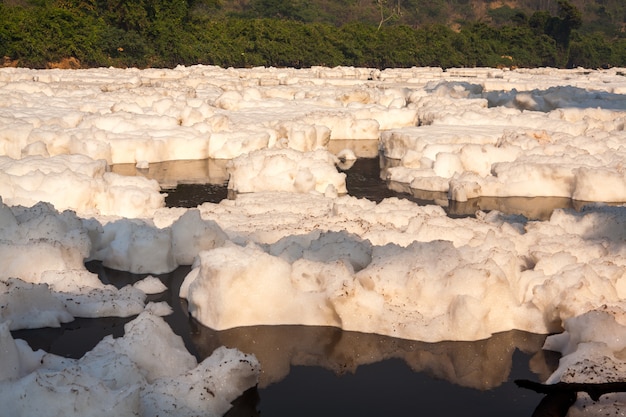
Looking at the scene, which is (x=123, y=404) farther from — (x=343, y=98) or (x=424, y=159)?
(x=343, y=98)

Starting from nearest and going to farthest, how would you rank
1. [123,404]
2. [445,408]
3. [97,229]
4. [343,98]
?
1. [123,404]
2. [445,408]
3. [97,229]
4. [343,98]

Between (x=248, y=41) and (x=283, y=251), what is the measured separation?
3177 centimetres

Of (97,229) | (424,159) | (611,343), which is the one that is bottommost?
(424,159)

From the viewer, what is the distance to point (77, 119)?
41.4 ft

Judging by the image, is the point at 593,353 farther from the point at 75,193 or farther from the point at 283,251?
the point at 75,193

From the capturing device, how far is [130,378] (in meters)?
4.23

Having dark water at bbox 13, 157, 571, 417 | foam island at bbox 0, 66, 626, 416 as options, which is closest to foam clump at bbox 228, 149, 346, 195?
foam island at bbox 0, 66, 626, 416

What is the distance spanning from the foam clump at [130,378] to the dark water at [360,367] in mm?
184

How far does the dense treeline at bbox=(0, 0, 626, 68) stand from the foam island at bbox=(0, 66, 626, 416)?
1783 cm

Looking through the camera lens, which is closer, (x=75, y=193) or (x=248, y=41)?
(x=75, y=193)

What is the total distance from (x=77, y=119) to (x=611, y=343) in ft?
31.6

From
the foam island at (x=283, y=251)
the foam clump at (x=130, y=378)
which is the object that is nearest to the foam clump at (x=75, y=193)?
the foam island at (x=283, y=251)

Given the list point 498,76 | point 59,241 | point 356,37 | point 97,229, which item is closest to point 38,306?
point 59,241

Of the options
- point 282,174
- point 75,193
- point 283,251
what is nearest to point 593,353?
point 283,251
